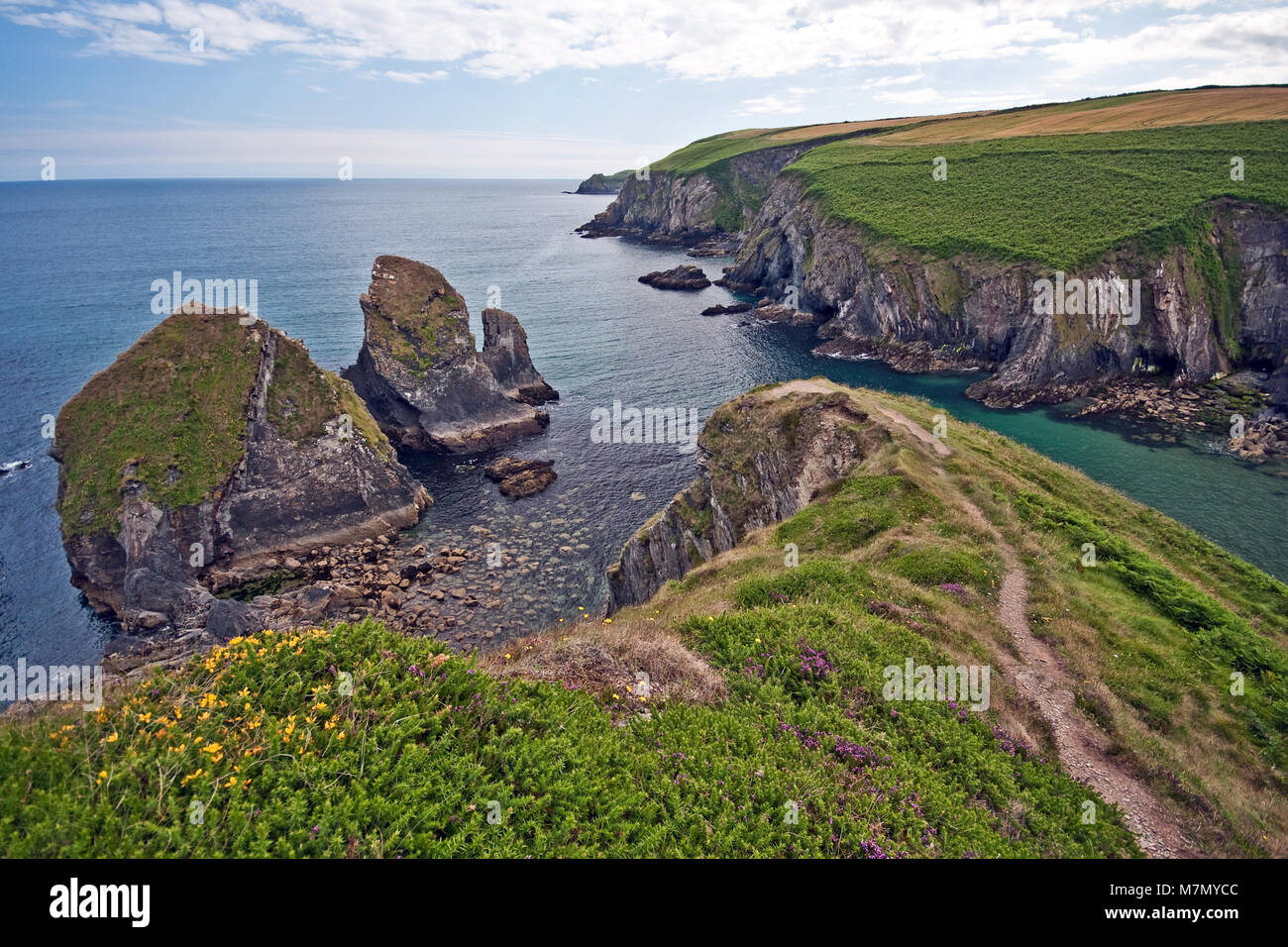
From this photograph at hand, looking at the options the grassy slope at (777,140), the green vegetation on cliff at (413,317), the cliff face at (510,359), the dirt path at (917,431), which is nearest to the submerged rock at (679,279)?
the cliff face at (510,359)

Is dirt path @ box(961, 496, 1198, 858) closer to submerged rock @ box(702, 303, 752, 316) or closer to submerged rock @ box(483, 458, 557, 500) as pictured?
submerged rock @ box(483, 458, 557, 500)

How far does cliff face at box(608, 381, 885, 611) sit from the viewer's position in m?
32.2

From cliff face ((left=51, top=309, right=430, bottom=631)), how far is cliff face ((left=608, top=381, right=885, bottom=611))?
19.6 m

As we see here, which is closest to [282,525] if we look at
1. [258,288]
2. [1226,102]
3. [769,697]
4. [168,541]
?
[168,541]

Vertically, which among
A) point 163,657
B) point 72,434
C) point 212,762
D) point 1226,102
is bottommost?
point 163,657

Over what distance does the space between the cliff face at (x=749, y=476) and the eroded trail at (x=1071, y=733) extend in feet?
37.3

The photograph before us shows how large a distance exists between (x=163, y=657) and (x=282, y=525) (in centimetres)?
1160

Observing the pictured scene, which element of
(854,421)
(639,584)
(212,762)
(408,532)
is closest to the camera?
(212,762)

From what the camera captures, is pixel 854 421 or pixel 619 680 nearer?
pixel 619 680

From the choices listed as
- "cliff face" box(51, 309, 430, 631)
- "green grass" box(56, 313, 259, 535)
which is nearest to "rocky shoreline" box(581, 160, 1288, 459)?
"cliff face" box(51, 309, 430, 631)

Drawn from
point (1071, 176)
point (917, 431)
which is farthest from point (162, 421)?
point (1071, 176)

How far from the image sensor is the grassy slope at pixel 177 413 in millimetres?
36250

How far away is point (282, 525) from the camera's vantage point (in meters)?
40.3
